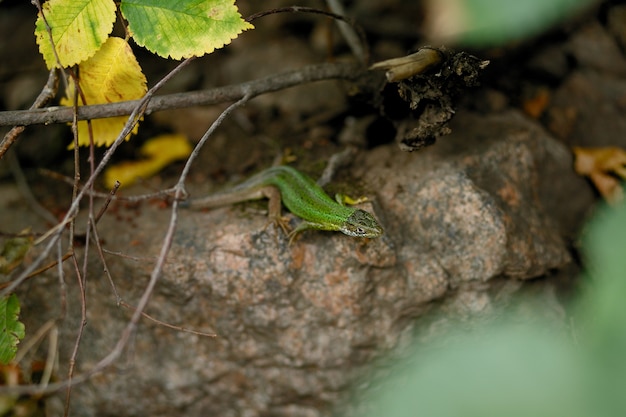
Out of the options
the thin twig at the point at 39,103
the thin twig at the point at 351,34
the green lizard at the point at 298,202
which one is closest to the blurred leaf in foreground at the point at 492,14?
the thin twig at the point at 351,34

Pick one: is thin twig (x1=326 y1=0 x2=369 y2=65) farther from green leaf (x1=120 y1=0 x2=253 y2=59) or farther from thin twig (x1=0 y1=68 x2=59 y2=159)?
thin twig (x1=0 y1=68 x2=59 y2=159)

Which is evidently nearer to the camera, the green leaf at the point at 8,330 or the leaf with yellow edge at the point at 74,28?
the leaf with yellow edge at the point at 74,28

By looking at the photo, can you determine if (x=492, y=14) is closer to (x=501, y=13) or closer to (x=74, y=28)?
(x=501, y=13)

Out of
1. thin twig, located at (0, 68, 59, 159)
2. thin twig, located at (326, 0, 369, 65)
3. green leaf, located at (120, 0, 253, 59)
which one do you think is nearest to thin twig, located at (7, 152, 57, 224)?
thin twig, located at (0, 68, 59, 159)

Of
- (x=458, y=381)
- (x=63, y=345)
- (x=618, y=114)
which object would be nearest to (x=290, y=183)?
(x=458, y=381)

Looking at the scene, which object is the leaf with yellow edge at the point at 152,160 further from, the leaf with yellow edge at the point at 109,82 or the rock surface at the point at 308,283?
the leaf with yellow edge at the point at 109,82

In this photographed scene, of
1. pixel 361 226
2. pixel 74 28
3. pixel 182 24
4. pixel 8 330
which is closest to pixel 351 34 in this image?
pixel 361 226

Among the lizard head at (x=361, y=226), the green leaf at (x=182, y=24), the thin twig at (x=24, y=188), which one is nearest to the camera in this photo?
the green leaf at (x=182, y=24)
